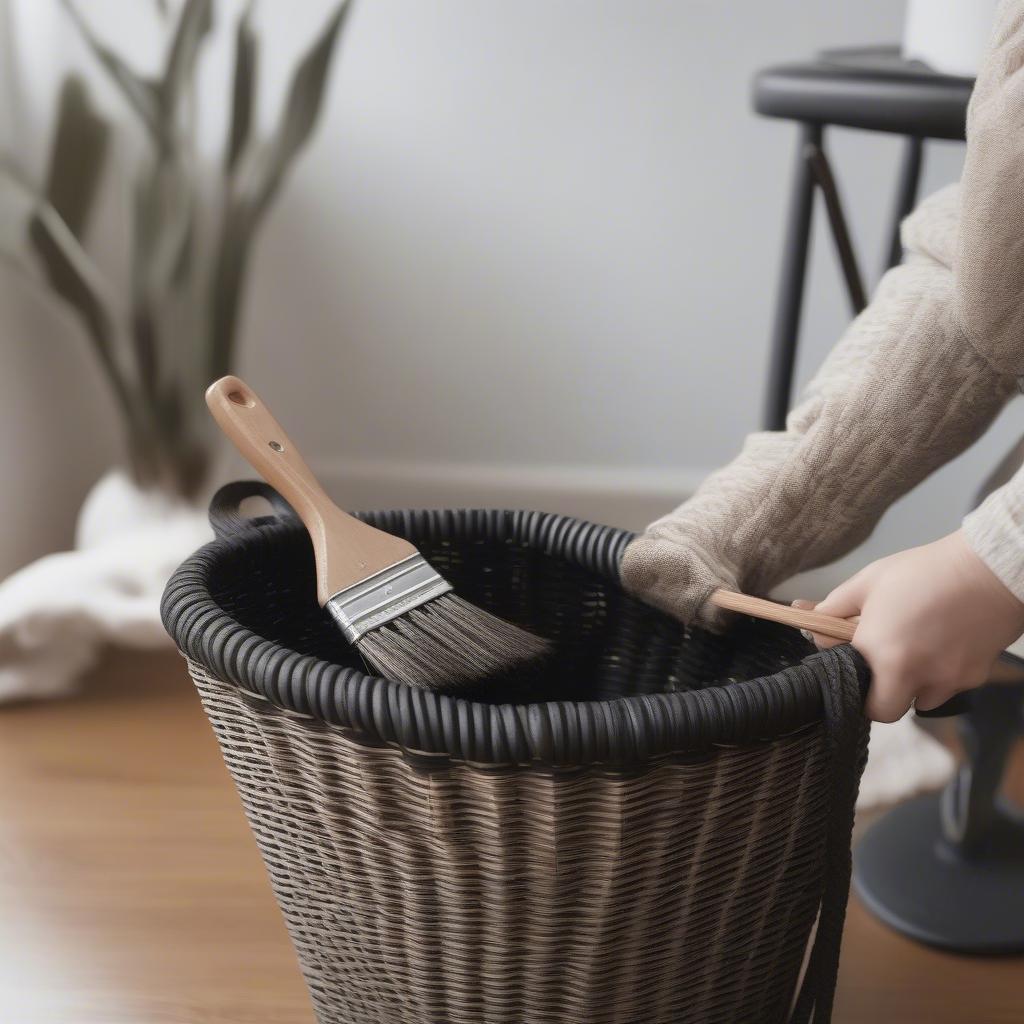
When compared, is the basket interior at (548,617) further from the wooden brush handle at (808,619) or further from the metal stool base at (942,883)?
the metal stool base at (942,883)

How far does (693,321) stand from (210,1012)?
81 cm

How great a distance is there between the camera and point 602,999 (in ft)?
1.69

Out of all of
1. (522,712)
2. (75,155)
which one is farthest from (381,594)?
(75,155)

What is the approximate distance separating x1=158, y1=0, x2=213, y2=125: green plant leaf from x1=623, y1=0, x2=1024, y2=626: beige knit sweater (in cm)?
68

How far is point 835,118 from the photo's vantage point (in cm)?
73

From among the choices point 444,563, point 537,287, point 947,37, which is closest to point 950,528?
point 537,287

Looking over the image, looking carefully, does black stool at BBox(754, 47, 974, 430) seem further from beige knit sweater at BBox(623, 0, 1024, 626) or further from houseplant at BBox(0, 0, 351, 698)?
houseplant at BBox(0, 0, 351, 698)

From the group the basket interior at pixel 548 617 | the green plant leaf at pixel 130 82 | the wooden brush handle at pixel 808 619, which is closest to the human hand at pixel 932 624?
the wooden brush handle at pixel 808 619

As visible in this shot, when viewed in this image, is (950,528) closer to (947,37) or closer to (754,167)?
(754,167)

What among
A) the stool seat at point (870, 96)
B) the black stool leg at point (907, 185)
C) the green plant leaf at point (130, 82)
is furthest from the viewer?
the green plant leaf at point (130, 82)

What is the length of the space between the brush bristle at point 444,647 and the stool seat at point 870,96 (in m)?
0.37

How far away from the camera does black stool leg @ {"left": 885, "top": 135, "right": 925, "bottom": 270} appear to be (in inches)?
36.2

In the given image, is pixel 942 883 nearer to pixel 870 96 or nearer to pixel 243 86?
pixel 870 96

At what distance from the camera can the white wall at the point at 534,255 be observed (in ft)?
3.80
